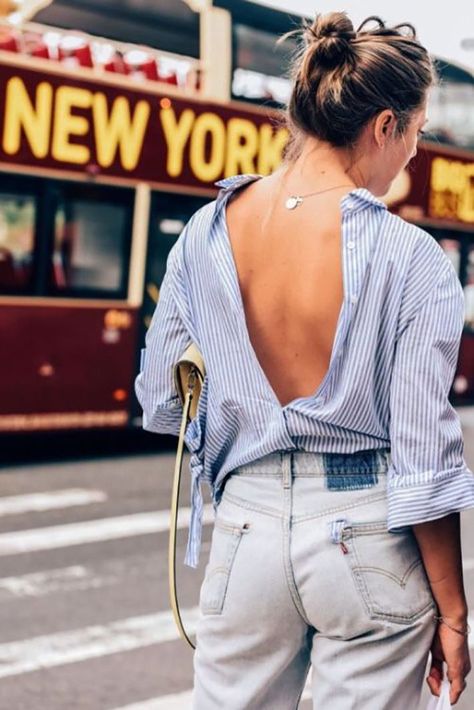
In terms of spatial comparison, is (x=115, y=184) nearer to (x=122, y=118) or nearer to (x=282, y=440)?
(x=122, y=118)

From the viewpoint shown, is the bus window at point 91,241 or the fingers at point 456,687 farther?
the bus window at point 91,241

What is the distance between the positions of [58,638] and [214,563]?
348 cm

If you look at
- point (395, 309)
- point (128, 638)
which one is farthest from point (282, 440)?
point (128, 638)

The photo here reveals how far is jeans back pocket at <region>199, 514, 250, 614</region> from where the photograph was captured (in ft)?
6.94

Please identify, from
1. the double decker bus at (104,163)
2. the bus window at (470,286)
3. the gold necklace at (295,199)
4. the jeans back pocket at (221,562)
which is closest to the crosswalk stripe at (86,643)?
the jeans back pocket at (221,562)

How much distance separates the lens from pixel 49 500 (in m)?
8.88

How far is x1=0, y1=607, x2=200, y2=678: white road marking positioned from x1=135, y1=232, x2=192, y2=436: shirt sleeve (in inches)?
111

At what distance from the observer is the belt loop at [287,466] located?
82.0 inches

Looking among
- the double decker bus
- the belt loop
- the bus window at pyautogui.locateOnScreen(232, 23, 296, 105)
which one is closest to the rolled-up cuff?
the belt loop

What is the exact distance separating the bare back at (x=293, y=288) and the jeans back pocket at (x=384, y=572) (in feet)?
0.82

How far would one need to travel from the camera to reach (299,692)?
2189mm

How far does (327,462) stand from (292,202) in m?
0.43

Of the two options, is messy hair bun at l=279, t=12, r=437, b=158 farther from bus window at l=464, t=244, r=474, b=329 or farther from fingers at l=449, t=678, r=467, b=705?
bus window at l=464, t=244, r=474, b=329

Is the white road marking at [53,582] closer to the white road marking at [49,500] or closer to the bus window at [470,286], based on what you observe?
the white road marking at [49,500]
